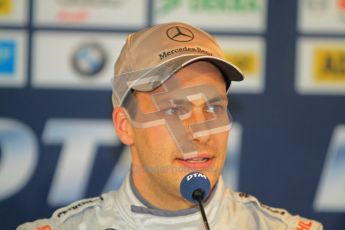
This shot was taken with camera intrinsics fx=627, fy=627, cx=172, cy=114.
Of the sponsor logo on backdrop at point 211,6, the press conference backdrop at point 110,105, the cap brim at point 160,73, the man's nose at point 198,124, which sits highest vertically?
the cap brim at point 160,73

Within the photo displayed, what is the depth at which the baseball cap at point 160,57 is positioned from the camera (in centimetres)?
120

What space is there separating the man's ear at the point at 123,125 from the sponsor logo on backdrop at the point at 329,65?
2.91 feet

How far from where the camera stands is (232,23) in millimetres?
1977

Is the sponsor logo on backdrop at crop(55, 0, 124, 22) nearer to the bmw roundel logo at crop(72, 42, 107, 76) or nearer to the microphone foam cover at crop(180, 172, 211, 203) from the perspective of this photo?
the bmw roundel logo at crop(72, 42, 107, 76)

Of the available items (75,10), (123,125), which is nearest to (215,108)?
(123,125)

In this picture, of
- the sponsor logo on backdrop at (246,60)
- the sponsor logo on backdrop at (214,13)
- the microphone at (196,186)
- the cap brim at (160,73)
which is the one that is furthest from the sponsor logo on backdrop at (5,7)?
the microphone at (196,186)

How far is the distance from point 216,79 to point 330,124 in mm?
853

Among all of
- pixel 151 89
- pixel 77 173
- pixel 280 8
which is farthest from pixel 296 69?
pixel 151 89

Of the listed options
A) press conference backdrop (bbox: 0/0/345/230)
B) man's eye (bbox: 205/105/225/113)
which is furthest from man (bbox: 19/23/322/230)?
press conference backdrop (bbox: 0/0/345/230)

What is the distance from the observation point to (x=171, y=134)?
121 cm

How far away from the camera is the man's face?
1192mm

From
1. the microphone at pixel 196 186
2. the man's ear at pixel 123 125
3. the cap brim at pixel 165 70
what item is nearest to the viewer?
the microphone at pixel 196 186

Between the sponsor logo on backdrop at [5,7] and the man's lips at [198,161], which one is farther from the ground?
the sponsor logo on backdrop at [5,7]

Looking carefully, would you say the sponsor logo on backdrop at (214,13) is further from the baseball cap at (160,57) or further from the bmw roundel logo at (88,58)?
the baseball cap at (160,57)
